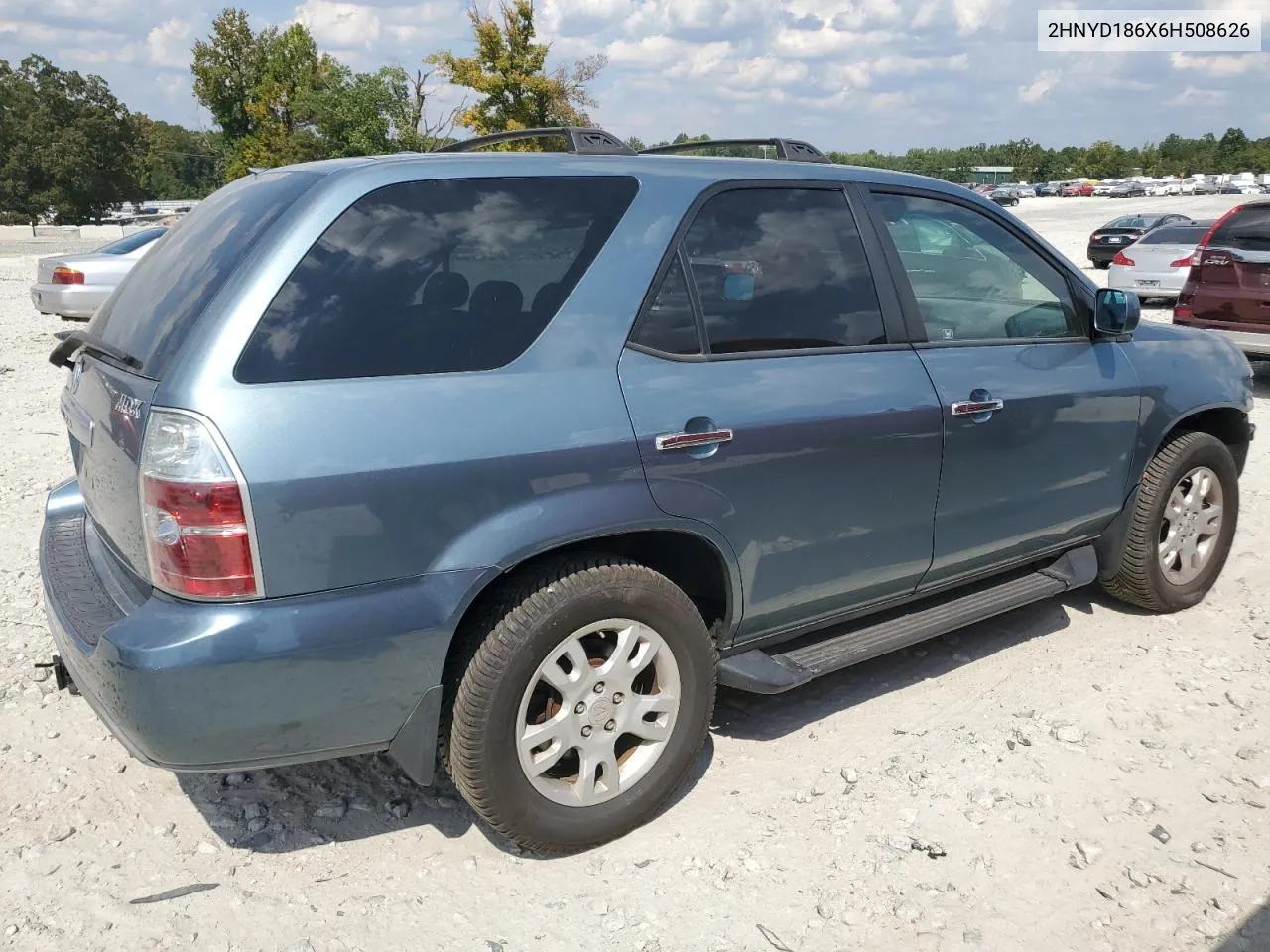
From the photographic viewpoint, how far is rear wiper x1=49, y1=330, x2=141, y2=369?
9.28 ft

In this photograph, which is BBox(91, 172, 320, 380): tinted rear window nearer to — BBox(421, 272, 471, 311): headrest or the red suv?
BBox(421, 272, 471, 311): headrest

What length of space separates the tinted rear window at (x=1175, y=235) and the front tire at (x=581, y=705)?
17.2m

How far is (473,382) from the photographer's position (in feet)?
8.84

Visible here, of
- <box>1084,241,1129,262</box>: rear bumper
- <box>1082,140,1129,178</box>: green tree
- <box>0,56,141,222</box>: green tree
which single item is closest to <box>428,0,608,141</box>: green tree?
<box>1084,241,1129,262</box>: rear bumper

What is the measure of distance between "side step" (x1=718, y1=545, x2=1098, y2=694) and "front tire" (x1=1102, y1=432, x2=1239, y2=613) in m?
0.27

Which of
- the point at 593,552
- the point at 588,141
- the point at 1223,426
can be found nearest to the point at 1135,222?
the point at 1223,426

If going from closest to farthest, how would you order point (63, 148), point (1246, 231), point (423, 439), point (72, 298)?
point (423, 439) < point (1246, 231) < point (72, 298) < point (63, 148)

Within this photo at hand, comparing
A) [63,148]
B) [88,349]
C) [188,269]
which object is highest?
[63,148]

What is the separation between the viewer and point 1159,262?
17.3 m

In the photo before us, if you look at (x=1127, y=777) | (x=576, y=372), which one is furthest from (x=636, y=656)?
(x=1127, y=777)

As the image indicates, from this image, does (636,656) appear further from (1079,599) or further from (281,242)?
(1079,599)

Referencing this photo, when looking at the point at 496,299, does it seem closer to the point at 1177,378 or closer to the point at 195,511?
the point at 195,511

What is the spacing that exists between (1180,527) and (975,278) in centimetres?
159


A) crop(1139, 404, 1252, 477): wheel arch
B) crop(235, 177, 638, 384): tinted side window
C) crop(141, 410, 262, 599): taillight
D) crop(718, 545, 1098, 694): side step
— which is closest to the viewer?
crop(141, 410, 262, 599): taillight
